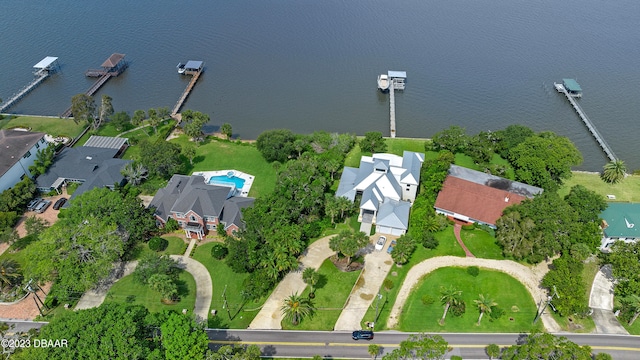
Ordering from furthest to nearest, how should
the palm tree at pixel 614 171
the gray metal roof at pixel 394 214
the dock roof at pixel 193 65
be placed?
the dock roof at pixel 193 65 < the palm tree at pixel 614 171 < the gray metal roof at pixel 394 214

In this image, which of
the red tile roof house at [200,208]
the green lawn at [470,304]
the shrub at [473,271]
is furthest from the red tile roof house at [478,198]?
the red tile roof house at [200,208]

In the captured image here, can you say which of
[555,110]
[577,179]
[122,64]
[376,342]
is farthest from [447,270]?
[122,64]

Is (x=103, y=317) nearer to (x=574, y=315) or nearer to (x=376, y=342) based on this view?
(x=376, y=342)

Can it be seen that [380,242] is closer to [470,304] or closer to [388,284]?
[388,284]

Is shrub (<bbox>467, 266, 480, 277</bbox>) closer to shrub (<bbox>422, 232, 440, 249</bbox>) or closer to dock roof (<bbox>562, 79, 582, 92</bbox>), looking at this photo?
shrub (<bbox>422, 232, 440, 249</bbox>)

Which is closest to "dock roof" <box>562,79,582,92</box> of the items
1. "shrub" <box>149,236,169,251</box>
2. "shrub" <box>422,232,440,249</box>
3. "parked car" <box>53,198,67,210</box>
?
"shrub" <box>422,232,440,249</box>

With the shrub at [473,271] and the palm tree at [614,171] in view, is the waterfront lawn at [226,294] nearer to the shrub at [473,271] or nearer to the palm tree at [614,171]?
the shrub at [473,271]
